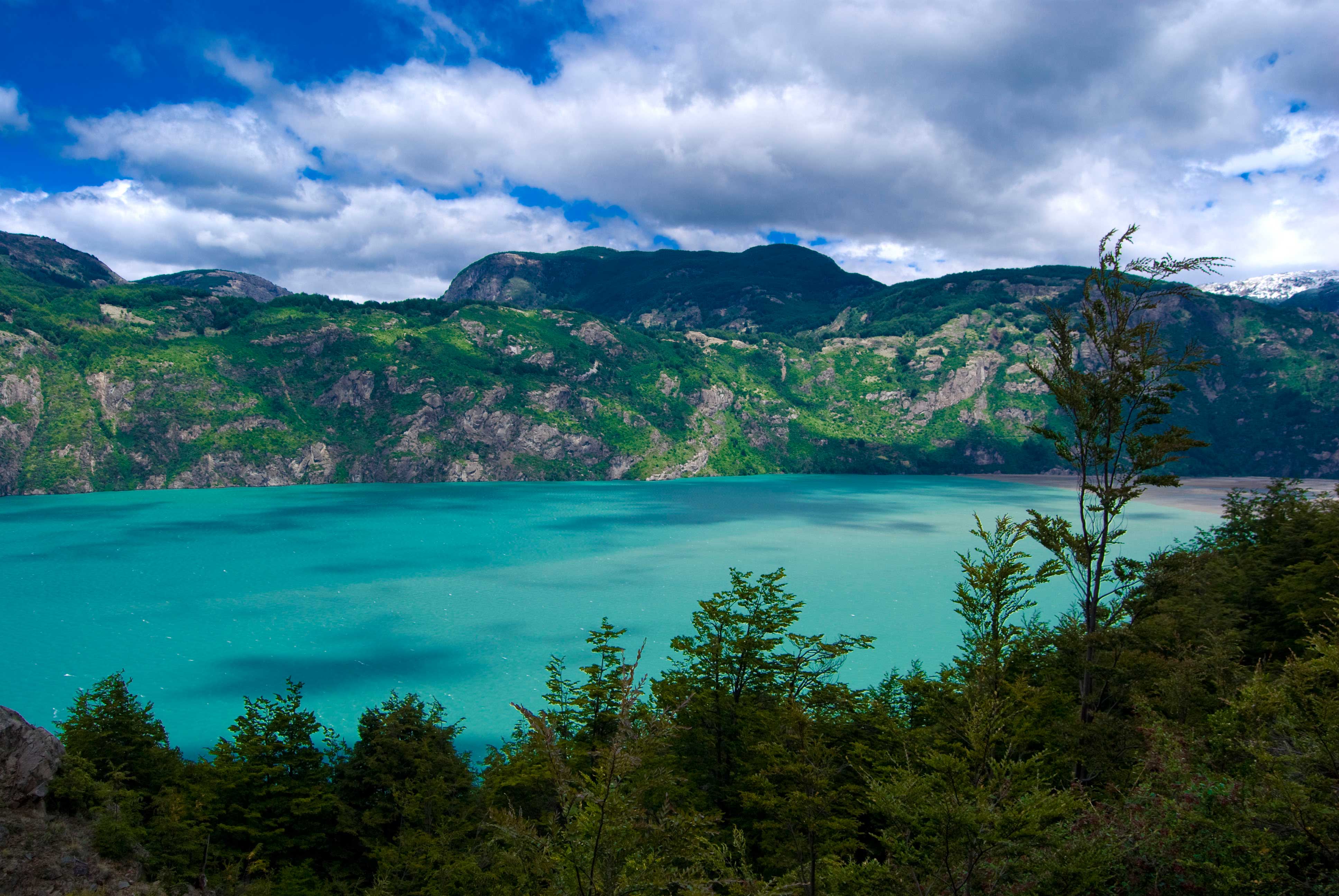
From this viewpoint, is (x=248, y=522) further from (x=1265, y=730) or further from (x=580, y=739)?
(x=1265, y=730)

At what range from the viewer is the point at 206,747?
28.0 metres

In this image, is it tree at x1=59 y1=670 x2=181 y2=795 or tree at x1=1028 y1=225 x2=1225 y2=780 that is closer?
tree at x1=1028 y1=225 x2=1225 y2=780

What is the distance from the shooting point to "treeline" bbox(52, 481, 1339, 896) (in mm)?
7254

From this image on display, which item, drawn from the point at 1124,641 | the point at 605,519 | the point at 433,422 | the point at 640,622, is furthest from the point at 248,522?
the point at 1124,641

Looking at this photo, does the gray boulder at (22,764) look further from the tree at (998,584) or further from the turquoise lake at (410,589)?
the tree at (998,584)

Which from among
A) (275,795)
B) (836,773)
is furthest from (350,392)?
(836,773)

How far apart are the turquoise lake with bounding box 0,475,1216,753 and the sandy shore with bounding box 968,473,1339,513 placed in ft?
29.6

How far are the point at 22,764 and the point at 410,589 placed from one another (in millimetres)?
41433

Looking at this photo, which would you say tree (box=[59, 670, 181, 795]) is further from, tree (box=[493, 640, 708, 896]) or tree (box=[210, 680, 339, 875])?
tree (box=[493, 640, 708, 896])

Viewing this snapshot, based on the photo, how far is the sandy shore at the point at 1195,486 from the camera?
114 m

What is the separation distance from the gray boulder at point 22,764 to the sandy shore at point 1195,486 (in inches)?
4140

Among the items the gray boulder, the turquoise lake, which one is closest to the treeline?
the gray boulder

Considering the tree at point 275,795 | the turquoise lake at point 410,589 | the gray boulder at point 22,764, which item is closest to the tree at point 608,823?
the tree at point 275,795

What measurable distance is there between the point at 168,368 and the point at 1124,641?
181281 millimetres
